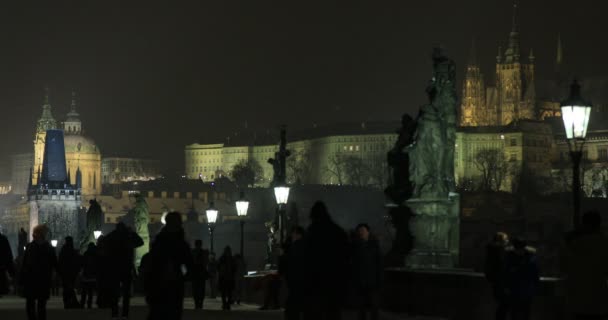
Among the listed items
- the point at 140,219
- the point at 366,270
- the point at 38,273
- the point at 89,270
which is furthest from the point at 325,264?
the point at 140,219

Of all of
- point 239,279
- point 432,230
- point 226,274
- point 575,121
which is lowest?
point 239,279

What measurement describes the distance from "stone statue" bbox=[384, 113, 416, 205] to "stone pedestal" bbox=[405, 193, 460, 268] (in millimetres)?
319

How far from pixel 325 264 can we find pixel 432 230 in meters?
8.91

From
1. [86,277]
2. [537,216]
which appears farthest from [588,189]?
[86,277]

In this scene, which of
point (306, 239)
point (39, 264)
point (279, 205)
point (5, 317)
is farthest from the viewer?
point (279, 205)

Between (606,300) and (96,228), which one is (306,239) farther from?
(96,228)

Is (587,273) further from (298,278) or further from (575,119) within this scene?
(575,119)

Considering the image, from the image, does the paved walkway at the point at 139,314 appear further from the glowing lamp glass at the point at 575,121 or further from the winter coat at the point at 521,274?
the glowing lamp glass at the point at 575,121

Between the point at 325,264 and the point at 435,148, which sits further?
the point at 435,148

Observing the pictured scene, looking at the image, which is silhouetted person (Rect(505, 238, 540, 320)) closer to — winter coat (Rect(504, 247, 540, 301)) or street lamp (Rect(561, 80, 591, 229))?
winter coat (Rect(504, 247, 540, 301))

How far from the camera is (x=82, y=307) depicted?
29.0 meters

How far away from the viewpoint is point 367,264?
20.5 m

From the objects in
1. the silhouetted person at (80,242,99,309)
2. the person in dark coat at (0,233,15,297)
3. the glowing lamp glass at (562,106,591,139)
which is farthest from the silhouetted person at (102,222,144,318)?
the glowing lamp glass at (562,106,591,139)

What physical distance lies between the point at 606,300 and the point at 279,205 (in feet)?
68.7
